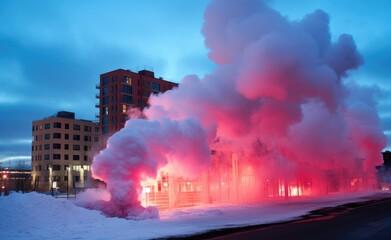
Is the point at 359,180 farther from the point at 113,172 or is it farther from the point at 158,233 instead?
the point at 158,233

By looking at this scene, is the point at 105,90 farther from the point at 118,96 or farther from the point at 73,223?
the point at 73,223

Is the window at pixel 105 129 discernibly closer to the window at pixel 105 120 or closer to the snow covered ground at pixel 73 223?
the window at pixel 105 120

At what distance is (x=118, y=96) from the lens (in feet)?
376

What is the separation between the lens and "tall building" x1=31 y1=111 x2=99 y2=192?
11975cm

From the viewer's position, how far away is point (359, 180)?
8731cm

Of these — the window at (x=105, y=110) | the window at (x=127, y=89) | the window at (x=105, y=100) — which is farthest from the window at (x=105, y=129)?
the window at (x=127, y=89)

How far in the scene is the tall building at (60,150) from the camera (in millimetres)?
119750

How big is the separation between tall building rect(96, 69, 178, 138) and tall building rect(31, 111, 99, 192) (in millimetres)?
13421

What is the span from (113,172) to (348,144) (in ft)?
157

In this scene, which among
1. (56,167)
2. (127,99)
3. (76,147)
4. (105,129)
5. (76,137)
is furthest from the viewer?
(76,137)

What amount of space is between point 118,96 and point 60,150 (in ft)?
78.8

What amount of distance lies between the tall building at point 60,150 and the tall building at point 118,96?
1342 centimetres

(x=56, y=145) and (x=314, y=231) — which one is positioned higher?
(x=56, y=145)

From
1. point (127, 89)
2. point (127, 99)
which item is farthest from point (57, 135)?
point (127, 89)
